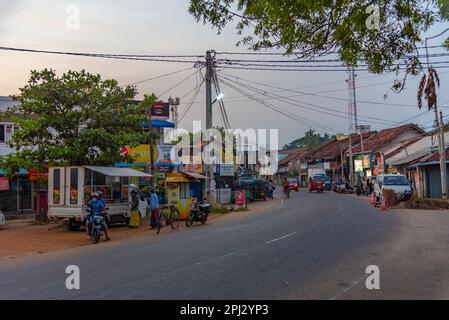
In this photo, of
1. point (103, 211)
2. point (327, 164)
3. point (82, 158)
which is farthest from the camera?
point (327, 164)

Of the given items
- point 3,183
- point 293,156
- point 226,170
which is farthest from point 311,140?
point 3,183

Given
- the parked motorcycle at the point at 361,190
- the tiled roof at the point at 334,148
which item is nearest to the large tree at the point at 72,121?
the parked motorcycle at the point at 361,190

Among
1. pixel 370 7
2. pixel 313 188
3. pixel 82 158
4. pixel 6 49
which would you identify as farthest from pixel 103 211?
pixel 313 188

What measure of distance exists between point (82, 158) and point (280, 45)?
14.1 metres

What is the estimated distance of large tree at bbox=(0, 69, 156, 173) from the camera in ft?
66.8

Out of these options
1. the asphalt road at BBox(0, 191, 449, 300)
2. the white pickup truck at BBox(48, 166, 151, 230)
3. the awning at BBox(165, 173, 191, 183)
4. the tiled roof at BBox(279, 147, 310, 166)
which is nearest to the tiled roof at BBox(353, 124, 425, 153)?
the tiled roof at BBox(279, 147, 310, 166)

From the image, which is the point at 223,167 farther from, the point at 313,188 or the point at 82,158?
the point at 82,158

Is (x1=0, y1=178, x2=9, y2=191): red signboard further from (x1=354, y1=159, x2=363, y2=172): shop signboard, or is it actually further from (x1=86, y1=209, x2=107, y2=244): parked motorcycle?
(x1=354, y1=159, x2=363, y2=172): shop signboard

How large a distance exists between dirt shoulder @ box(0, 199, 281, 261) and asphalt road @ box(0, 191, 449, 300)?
53.5 inches

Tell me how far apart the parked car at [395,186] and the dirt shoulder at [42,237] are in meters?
15.8

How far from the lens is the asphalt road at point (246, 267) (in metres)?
7.89

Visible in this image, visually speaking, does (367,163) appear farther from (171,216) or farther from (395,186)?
(171,216)

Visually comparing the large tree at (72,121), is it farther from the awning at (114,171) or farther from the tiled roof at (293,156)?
the tiled roof at (293,156)
